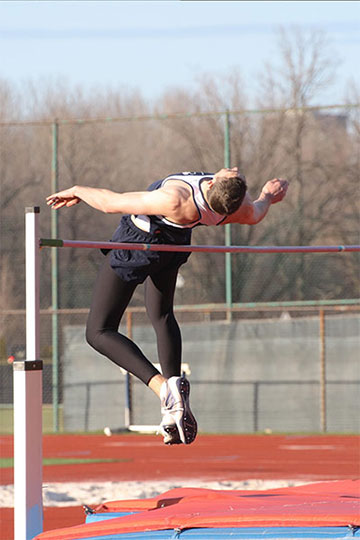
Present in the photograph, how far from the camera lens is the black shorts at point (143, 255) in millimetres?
4891

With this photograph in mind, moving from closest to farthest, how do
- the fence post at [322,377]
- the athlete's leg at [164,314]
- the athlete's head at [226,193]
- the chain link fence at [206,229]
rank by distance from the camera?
the athlete's head at [226,193], the athlete's leg at [164,314], the fence post at [322,377], the chain link fence at [206,229]

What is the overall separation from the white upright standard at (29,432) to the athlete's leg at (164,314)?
721mm

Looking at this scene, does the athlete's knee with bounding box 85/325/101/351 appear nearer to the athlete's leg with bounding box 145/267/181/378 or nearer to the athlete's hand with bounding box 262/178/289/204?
the athlete's leg with bounding box 145/267/181/378

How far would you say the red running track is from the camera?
9.77 m

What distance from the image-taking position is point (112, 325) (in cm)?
495

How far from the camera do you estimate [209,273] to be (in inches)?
779

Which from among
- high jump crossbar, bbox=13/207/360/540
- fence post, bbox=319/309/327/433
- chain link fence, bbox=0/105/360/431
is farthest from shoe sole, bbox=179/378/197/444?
fence post, bbox=319/309/327/433

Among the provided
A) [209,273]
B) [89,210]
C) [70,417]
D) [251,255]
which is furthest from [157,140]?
[70,417]

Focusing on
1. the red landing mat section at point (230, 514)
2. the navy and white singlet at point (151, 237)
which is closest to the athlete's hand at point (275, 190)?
the navy and white singlet at point (151, 237)

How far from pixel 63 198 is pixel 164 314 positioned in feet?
2.58

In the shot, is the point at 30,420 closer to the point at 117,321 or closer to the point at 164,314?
the point at 117,321

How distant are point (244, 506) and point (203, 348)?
9.47m

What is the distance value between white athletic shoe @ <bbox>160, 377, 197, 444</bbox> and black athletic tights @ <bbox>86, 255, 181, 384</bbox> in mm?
165

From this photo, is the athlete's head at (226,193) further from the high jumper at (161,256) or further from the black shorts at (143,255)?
the black shorts at (143,255)
